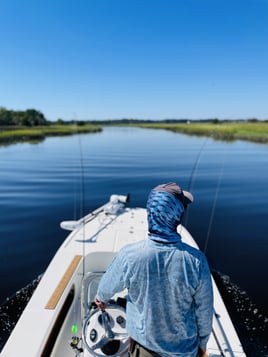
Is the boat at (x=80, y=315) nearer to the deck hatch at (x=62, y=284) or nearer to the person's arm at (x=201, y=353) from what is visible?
the deck hatch at (x=62, y=284)

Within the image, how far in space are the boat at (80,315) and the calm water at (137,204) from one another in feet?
4.67

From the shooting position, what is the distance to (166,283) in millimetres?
1000

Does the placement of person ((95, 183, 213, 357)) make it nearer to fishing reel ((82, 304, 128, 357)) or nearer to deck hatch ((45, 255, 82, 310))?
fishing reel ((82, 304, 128, 357))

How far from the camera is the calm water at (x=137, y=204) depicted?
4305 mm

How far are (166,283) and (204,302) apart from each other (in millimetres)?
214

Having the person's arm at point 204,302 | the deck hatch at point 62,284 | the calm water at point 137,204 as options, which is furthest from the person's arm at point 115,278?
the calm water at point 137,204

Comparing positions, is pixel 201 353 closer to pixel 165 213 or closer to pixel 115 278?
pixel 115 278

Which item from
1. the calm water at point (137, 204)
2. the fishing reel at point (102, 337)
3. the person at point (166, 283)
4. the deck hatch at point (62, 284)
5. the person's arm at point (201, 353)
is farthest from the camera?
the calm water at point (137, 204)

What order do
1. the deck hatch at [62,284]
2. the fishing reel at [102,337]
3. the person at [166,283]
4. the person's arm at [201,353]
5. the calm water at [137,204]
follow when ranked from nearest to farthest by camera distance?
the person at [166,283], the person's arm at [201,353], the fishing reel at [102,337], the deck hatch at [62,284], the calm water at [137,204]

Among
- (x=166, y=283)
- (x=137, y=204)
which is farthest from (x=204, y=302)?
(x=137, y=204)

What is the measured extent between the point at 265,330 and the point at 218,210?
4.44 meters

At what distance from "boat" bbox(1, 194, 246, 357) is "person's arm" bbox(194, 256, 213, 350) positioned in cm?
86

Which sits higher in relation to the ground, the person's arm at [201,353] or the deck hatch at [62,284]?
the person's arm at [201,353]

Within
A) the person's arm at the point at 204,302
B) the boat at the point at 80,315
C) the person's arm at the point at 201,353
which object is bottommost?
the boat at the point at 80,315
